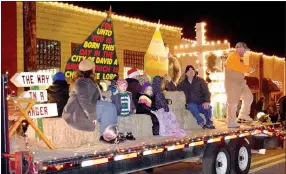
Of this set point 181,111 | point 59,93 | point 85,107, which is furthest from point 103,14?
point 85,107

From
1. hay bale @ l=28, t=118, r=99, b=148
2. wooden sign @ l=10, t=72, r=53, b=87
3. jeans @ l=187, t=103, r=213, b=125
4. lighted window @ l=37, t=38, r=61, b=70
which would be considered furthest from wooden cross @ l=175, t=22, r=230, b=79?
wooden sign @ l=10, t=72, r=53, b=87

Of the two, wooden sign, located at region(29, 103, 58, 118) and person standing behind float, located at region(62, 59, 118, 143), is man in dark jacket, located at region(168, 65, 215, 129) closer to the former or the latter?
person standing behind float, located at region(62, 59, 118, 143)

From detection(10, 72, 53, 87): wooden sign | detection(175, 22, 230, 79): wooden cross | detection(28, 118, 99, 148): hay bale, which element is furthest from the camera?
detection(175, 22, 230, 79): wooden cross

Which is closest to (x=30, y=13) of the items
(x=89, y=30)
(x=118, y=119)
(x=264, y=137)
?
(x=89, y=30)

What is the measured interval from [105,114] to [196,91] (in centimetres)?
349

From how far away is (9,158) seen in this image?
16.8 feet

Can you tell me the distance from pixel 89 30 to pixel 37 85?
30.2 feet

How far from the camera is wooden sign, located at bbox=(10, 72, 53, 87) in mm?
6055

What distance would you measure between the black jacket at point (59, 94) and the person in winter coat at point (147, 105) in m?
1.40

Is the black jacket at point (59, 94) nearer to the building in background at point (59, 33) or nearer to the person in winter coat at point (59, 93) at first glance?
the person in winter coat at point (59, 93)

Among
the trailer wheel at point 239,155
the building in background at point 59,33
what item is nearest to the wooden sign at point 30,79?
→ the trailer wheel at point 239,155

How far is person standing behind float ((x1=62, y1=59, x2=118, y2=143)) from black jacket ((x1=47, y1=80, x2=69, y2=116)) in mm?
772

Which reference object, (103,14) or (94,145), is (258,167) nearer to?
(94,145)

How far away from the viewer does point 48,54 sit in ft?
46.0
